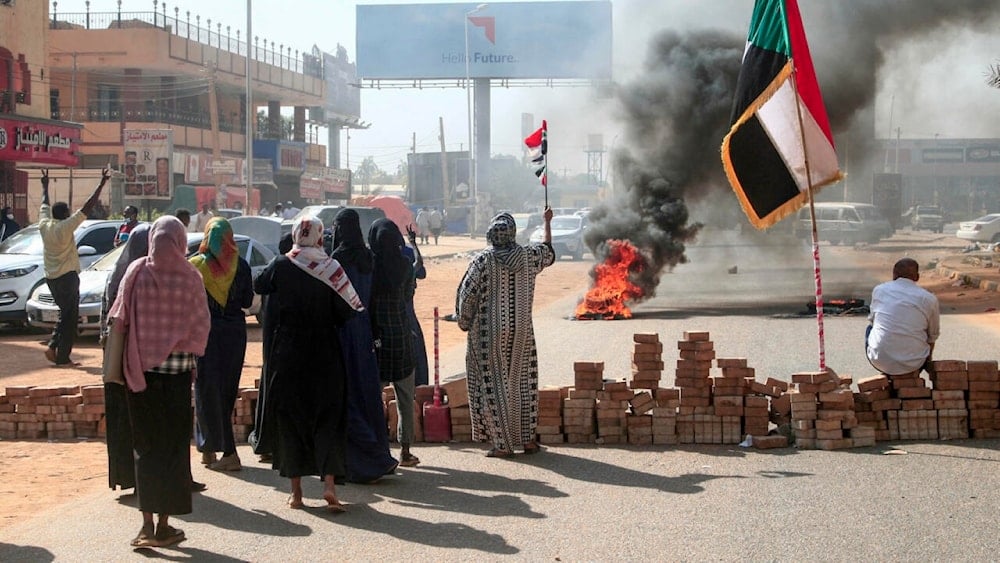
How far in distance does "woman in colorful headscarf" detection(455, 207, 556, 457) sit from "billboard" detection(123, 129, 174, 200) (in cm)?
3428

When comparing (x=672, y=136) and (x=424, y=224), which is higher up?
(x=672, y=136)

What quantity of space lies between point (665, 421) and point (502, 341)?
140 cm

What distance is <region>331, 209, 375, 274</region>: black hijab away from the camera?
7676mm

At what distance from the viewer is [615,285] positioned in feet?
69.3

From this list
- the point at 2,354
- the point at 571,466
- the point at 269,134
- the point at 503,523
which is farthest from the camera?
the point at 269,134

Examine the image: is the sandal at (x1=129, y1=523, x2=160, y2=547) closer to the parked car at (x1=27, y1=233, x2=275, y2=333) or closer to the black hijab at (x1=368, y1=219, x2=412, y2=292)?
the black hijab at (x1=368, y1=219, x2=412, y2=292)

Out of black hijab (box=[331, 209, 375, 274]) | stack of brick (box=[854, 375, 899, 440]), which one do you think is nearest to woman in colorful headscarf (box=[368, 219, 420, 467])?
black hijab (box=[331, 209, 375, 274])

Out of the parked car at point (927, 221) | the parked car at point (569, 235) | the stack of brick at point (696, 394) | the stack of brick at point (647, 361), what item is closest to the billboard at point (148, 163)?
the parked car at point (569, 235)

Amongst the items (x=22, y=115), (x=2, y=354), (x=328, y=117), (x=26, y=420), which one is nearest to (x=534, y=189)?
(x=328, y=117)

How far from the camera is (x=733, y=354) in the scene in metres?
14.5

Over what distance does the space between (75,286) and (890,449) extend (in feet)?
31.1

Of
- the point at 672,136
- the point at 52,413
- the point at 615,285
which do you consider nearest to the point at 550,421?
the point at 52,413

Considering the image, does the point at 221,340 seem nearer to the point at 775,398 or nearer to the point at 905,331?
the point at 775,398

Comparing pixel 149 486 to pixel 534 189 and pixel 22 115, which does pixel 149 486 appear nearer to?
pixel 22 115
